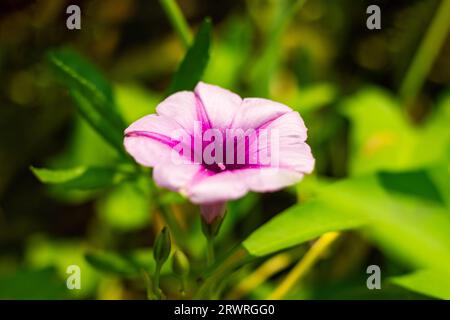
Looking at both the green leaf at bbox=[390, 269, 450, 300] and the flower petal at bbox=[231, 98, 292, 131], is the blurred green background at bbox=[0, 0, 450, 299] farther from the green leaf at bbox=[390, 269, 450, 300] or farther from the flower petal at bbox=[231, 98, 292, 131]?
the flower petal at bbox=[231, 98, 292, 131]

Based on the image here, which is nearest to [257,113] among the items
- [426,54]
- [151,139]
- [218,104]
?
[218,104]

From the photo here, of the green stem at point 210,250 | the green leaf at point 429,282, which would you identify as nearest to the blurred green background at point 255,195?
the green leaf at point 429,282

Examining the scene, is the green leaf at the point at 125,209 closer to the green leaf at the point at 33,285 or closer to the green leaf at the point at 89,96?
the green leaf at the point at 33,285

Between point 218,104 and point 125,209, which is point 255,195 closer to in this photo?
point 125,209

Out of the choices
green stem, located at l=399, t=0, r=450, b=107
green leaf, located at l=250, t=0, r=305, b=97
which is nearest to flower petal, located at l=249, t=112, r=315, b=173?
green leaf, located at l=250, t=0, r=305, b=97
